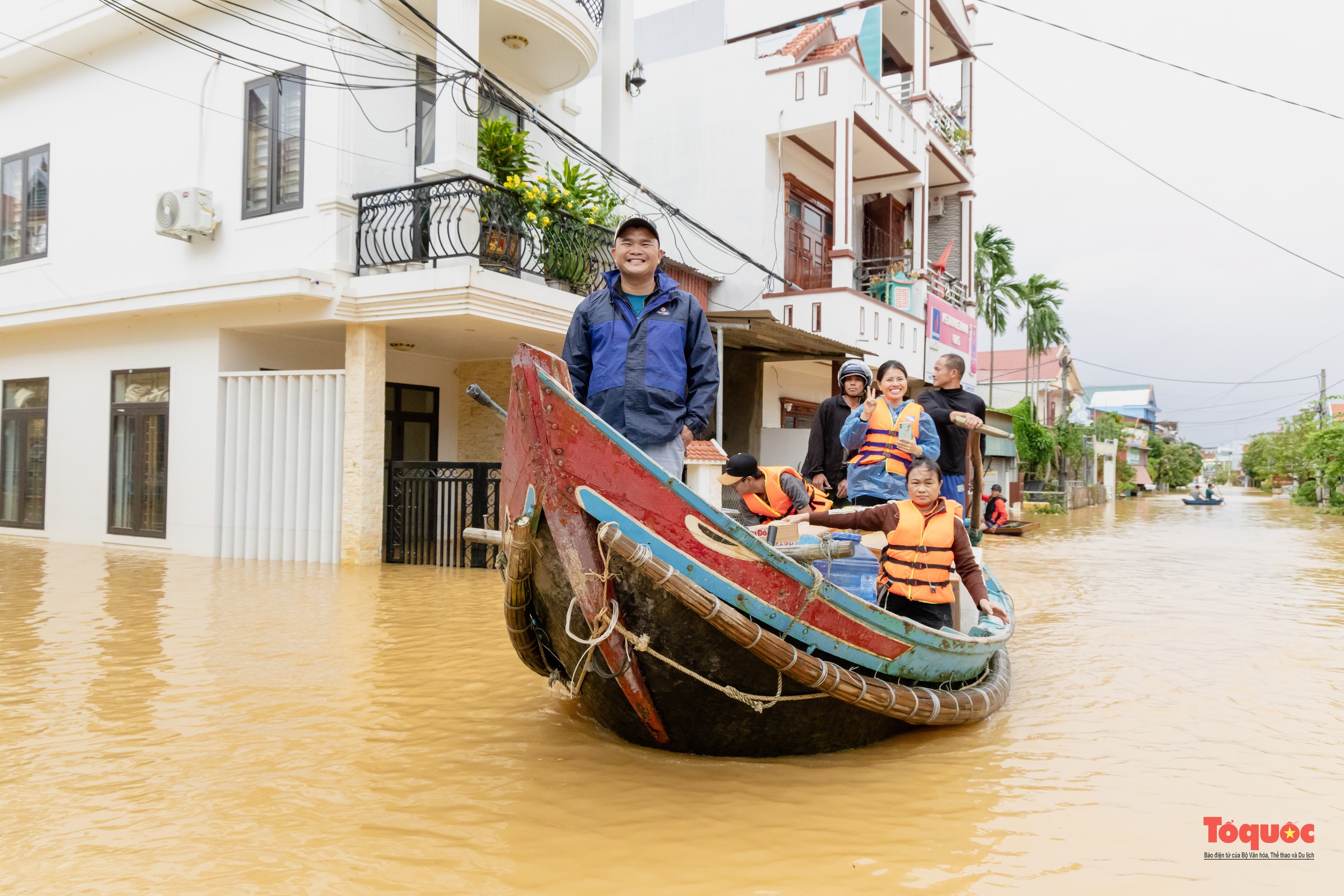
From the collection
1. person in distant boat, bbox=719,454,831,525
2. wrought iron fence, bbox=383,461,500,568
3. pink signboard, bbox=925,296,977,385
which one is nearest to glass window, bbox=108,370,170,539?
wrought iron fence, bbox=383,461,500,568

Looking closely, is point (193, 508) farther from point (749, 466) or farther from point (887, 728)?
point (887, 728)

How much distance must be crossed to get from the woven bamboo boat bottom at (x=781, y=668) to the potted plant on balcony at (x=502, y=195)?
628cm

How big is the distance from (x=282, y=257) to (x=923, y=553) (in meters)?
8.48

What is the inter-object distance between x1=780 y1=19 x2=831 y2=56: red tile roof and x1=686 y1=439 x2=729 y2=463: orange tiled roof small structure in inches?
338

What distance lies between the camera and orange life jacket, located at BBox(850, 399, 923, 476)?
5660 millimetres

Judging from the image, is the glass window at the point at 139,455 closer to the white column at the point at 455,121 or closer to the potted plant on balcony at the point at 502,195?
the white column at the point at 455,121

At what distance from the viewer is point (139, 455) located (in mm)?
11242

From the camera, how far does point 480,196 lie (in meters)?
9.05

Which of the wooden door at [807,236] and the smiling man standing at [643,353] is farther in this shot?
the wooden door at [807,236]

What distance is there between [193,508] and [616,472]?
9.38m

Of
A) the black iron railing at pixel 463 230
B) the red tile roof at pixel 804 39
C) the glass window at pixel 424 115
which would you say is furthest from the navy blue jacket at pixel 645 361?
the red tile roof at pixel 804 39

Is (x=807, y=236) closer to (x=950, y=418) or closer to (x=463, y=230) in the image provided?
(x=463, y=230)

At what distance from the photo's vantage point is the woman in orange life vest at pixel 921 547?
4672mm

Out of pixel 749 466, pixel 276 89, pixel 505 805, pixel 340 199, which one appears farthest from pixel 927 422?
pixel 276 89
